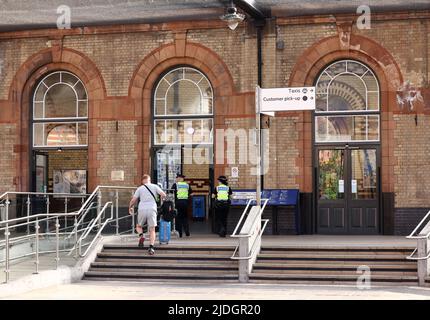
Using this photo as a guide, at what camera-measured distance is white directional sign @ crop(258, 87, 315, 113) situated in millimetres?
16922

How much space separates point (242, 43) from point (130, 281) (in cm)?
837

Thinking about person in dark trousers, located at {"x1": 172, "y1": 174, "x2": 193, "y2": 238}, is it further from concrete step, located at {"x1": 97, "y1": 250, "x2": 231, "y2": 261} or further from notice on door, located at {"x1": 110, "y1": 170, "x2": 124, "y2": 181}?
concrete step, located at {"x1": 97, "y1": 250, "x2": 231, "y2": 261}

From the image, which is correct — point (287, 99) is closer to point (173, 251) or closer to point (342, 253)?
point (342, 253)

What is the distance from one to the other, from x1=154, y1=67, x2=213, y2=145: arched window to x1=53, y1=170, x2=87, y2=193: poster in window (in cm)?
246

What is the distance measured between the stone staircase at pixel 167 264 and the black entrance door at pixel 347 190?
530cm

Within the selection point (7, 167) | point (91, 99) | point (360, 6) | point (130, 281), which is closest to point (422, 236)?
point (130, 281)

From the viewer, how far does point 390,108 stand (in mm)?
21609

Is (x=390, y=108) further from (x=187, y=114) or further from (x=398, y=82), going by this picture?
(x=187, y=114)

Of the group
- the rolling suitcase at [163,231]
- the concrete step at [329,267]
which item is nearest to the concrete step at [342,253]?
the concrete step at [329,267]

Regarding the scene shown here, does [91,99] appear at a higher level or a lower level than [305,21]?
lower

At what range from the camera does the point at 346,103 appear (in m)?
22.2

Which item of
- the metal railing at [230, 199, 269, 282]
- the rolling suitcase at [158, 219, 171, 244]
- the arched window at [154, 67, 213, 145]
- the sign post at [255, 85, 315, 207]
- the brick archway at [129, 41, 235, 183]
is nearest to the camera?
the metal railing at [230, 199, 269, 282]

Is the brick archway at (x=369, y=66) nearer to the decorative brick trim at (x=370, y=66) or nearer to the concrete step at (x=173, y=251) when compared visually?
the decorative brick trim at (x=370, y=66)

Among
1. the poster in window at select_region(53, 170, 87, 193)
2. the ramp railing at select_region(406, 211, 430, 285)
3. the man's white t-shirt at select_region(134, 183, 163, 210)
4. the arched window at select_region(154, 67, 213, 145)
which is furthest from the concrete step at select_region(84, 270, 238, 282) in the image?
the poster in window at select_region(53, 170, 87, 193)
